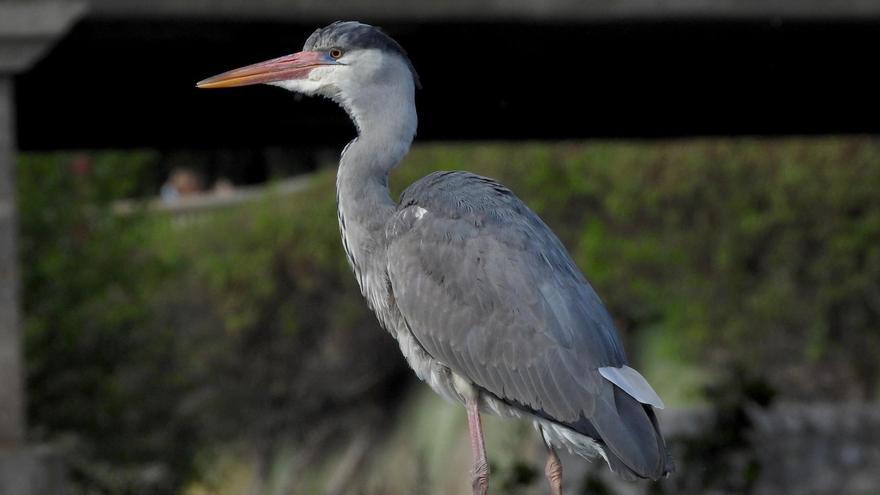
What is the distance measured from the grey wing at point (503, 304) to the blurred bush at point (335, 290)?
266 inches

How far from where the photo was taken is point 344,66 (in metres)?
5.70

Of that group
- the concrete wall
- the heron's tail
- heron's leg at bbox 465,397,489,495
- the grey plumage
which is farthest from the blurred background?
the heron's tail

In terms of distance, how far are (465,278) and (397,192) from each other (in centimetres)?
1399

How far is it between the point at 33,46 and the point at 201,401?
11.3m

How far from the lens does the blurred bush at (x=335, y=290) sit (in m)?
14.6

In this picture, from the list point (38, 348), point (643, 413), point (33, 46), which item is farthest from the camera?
point (38, 348)

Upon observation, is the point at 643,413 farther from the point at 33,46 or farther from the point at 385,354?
the point at 385,354

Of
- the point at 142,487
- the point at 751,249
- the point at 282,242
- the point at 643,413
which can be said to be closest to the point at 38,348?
the point at 142,487

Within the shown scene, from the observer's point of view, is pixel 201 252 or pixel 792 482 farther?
pixel 201 252

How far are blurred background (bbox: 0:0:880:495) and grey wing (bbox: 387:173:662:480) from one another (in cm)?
275

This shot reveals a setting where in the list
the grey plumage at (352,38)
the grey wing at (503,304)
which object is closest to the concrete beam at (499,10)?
the grey plumage at (352,38)

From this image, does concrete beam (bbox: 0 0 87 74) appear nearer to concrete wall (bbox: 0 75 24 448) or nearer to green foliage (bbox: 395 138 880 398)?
concrete wall (bbox: 0 75 24 448)

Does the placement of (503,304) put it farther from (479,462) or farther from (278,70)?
(278,70)

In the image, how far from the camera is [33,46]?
7844mm
